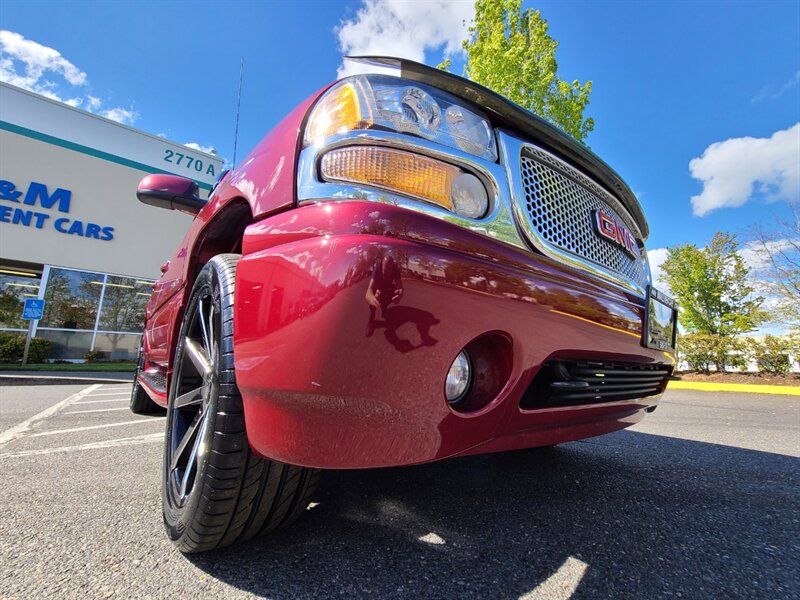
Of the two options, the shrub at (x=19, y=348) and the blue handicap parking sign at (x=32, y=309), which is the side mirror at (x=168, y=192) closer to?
the blue handicap parking sign at (x=32, y=309)

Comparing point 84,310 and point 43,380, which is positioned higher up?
point 84,310

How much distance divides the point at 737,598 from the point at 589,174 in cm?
133

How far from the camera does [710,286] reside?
57.8 ft

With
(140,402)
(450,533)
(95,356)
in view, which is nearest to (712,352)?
(450,533)

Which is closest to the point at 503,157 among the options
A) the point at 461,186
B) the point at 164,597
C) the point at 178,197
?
the point at 461,186

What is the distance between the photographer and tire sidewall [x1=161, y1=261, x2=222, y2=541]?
1015 millimetres

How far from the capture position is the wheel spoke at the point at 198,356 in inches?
48.7

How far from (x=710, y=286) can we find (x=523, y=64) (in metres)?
13.0

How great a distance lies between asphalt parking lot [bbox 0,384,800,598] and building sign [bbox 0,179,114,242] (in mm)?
14047

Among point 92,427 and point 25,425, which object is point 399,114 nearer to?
point 92,427

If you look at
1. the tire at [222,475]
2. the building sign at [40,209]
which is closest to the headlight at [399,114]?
the tire at [222,475]

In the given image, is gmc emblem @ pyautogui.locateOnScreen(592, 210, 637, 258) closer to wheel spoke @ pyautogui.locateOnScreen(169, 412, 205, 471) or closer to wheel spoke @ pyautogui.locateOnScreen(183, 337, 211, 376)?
wheel spoke @ pyautogui.locateOnScreen(183, 337, 211, 376)

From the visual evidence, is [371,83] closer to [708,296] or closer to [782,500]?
[782,500]

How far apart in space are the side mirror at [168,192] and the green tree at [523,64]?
11805 mm
